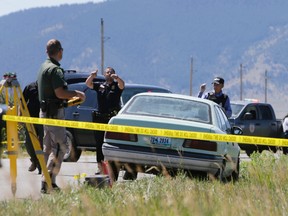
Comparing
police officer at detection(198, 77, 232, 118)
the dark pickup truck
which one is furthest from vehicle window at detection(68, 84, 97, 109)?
the dark pickup truck

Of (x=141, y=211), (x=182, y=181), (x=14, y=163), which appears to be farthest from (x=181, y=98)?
(x=141, y=211)

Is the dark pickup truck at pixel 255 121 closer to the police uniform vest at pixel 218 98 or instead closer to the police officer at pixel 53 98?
the police uniform vest at pixel 218 98

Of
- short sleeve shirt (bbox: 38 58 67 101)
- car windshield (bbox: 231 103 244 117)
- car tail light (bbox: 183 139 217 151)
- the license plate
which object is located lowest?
car windshield (bbox: 231 103 244 117)

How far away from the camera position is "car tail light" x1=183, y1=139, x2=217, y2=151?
12.7 meters

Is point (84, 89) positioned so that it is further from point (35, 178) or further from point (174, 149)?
point (174, 149)

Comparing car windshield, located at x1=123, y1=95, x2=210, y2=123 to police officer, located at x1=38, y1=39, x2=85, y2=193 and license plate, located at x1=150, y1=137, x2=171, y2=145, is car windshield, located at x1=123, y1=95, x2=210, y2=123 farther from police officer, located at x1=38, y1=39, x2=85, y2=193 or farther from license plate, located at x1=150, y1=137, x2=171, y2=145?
police officer, located at x1=38, y1=39, x2=85, y2=193

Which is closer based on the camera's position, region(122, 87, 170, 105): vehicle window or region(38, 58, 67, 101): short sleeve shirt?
region(38, 58, 67, 101): short sleeve shirt

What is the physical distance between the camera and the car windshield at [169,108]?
1333cm

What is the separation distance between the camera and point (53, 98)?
11812mm

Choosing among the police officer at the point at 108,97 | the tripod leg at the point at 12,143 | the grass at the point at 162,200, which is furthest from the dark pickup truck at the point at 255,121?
the tripod leg at the point at 12,143

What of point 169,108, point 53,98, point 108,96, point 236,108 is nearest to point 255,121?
point 236,108

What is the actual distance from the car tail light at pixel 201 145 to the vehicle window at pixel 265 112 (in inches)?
583

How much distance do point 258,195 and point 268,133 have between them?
18.5 meters

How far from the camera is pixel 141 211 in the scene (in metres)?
7.57
